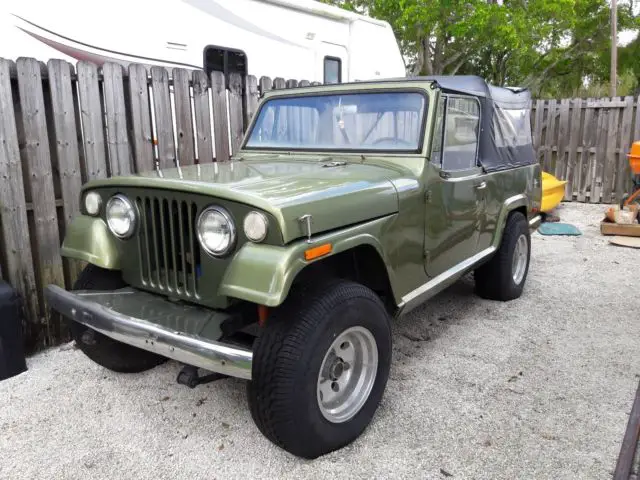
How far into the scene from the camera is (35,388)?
323 cm

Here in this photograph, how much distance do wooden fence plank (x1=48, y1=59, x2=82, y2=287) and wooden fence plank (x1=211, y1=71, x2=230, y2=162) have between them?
4.15 ft

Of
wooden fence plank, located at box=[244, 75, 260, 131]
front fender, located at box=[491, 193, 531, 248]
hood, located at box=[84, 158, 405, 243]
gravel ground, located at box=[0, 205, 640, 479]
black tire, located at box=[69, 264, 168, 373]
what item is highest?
wooden fence plank, located at box=[244, 75, 260, 131]

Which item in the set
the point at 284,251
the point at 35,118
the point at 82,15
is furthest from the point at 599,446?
the point at 82,15

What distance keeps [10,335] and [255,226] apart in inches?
81.3

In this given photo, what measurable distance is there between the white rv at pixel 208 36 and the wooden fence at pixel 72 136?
1.39 meters

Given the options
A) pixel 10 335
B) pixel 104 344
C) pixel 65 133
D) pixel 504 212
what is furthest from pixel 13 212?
pixel 504 212

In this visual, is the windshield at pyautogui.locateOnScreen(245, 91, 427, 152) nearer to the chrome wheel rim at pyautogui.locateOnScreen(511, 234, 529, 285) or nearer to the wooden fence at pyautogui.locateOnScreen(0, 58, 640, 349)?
the wooden fence at pyautogui.locateOnScreen(0, 58, 640, 349)

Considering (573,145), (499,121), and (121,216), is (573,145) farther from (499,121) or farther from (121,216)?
(121,216)

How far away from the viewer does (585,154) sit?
9117 millimetres

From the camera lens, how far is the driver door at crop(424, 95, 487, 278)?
10.7 ft

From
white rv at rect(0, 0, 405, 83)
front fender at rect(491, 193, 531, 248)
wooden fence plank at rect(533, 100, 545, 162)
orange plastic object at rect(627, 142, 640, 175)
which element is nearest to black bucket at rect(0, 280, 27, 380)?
white rv at rect(0, 0, 405, 83)

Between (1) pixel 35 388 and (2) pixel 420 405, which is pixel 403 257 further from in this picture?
(1) pixel 35 388

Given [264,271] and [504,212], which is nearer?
[264,271]

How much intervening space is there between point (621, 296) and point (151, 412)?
13.8 ft
